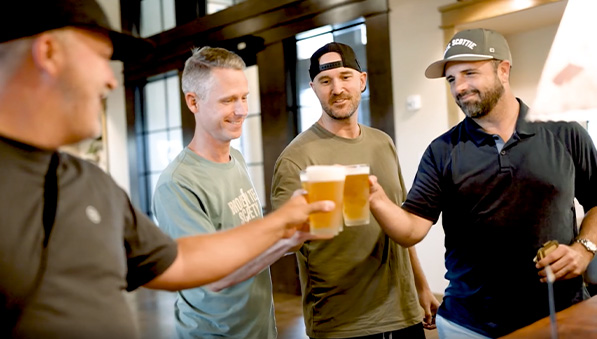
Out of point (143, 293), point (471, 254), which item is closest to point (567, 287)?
point (471, 254)

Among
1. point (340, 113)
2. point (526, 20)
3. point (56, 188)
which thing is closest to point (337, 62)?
point (340, 113)

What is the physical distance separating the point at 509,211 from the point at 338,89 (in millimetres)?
782

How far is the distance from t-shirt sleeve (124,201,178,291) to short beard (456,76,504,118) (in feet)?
4.13

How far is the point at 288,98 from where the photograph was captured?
551 centimetres

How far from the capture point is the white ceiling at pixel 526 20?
12.5 ft

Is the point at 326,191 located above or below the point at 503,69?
below

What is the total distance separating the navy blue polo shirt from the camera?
1.69m

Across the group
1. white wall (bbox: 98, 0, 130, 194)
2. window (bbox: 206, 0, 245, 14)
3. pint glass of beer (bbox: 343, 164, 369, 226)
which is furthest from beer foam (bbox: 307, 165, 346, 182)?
white wall (bbox: 98, 0, 130, 194)

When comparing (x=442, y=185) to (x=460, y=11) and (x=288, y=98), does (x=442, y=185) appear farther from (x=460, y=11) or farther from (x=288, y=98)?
(x=288, y=98)

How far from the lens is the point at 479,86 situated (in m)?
1.83

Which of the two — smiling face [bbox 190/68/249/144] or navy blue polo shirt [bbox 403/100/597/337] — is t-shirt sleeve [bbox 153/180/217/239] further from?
navy blue polo shirt [bbox 403/100/597/337]

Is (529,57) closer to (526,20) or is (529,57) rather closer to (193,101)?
(526,20)

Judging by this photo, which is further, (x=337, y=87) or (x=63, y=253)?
(x=337, y=87)

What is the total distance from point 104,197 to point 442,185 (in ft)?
4.23
